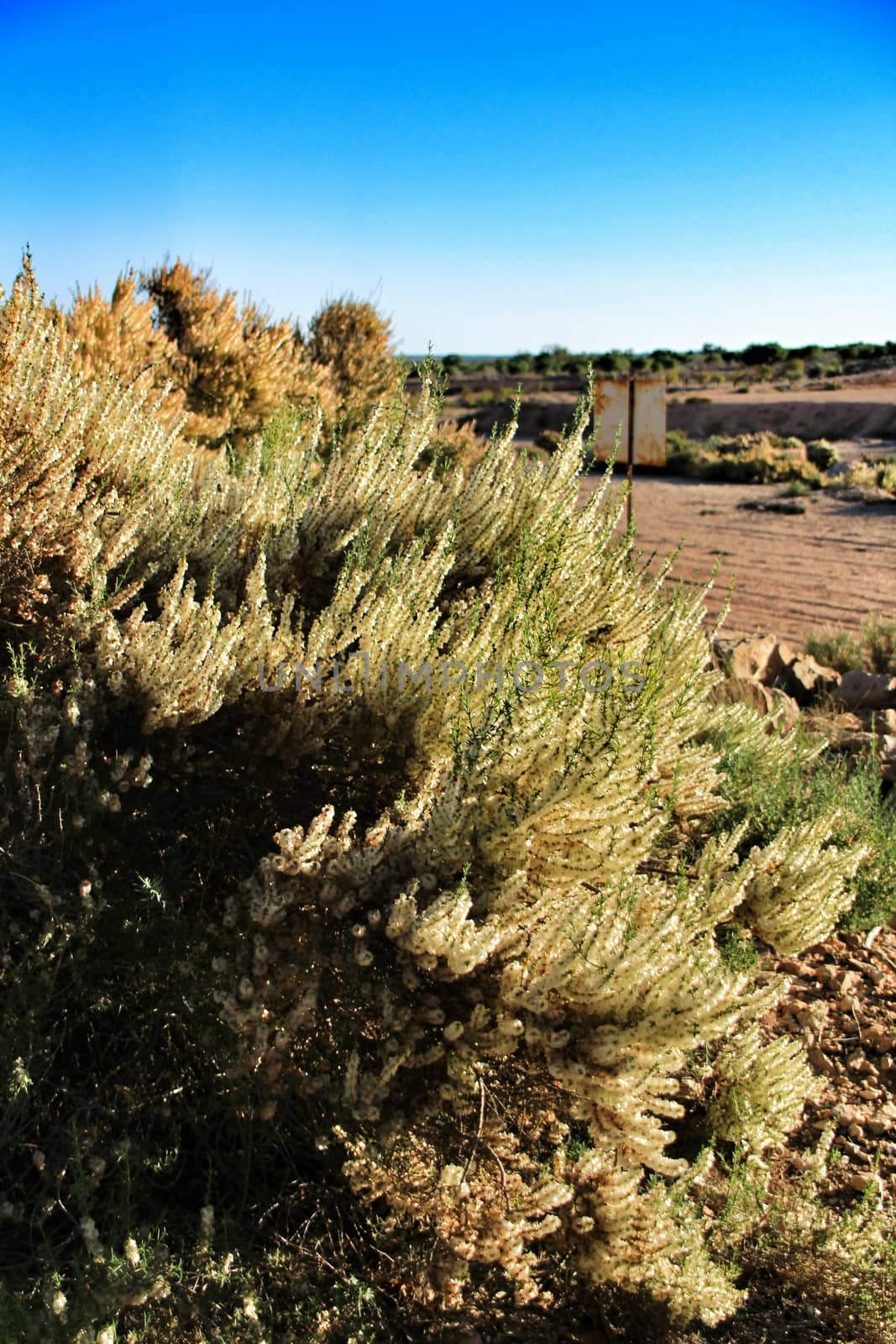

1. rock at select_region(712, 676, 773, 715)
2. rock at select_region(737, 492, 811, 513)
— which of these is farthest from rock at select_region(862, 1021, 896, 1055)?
rock at select_region(737, 492, 811, 513)

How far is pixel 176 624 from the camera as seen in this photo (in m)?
2.89

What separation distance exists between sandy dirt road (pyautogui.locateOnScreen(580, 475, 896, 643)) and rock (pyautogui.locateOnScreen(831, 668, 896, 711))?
1266 millimetres

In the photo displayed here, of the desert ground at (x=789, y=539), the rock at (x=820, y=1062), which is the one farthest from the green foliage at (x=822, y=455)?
the rock at (x=820, y=1062)

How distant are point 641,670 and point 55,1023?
1938mm

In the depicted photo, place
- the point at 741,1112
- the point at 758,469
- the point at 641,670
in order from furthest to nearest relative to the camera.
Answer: the point at 758,469 → the point at 641,670 → the point at 741,1112

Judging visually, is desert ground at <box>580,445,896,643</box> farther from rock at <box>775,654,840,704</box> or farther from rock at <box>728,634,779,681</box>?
rock at <box>775,654,840,704</box>

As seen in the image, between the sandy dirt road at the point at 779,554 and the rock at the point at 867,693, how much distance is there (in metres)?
1.27

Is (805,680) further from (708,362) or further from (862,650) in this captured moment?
(708,362)

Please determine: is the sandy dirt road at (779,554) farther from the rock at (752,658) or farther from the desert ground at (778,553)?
the rock at (752,658)

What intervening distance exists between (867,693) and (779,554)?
766 cm

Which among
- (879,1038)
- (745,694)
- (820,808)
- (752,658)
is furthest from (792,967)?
(752,658)

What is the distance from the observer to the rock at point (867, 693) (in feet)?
22.9

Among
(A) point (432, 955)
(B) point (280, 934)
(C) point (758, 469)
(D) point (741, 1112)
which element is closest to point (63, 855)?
(B) point (280, 934)

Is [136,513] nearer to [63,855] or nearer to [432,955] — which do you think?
[63,855]
